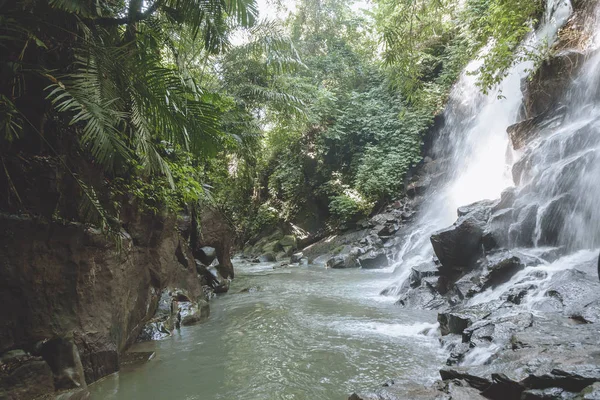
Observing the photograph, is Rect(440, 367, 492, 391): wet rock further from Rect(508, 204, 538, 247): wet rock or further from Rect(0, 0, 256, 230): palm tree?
Rect(508, 204, 538, 247): wet rock

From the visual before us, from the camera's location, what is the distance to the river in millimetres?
3670

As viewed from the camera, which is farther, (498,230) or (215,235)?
(215,235)

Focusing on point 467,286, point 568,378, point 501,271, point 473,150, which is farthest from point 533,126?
point 568,378

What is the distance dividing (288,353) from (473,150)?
1166cm

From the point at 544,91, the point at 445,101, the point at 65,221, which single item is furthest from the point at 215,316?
the point at 445,101

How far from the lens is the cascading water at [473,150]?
11.2 metres

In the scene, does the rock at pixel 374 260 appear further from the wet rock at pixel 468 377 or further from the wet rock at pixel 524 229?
the wet rock at pixel 468 377

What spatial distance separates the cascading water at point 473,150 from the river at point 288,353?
421 cm

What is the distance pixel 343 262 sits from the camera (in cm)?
1302

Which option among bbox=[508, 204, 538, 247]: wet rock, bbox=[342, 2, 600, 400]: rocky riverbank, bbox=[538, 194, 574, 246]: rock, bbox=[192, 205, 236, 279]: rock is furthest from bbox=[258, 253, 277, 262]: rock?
bbox=[538, 194, 574, 246]: rock

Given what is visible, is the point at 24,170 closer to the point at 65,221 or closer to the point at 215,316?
the point at 65,221

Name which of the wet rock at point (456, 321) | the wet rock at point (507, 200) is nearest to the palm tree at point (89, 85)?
the wet rock at point (456, 321)

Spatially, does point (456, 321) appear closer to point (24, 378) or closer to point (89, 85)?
point (24, 378)

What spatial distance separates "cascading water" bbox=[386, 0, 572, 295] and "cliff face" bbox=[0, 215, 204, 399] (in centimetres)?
784
